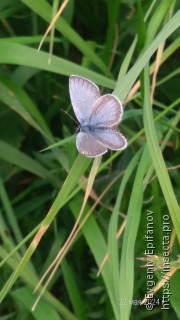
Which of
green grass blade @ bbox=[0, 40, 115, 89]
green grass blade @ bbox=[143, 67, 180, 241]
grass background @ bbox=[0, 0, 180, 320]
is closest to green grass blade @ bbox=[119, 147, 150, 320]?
grass background @ bbox=[0, 0, 180, 320]

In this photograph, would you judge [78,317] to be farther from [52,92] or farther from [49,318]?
[52,92]

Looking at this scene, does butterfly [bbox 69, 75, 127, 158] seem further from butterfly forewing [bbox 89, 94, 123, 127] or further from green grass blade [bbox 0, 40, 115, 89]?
green grass blade [bbox 0, 40, 115, 89]

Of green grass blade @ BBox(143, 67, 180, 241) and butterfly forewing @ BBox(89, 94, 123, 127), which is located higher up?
butterfly forewing @ BBox(89, 94, 123, 127)

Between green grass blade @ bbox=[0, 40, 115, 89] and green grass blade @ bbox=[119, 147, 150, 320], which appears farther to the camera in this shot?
green grass blade @ bbox=[0, 40, 115, 89]

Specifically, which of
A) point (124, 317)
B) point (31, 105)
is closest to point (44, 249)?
point (31, 105)

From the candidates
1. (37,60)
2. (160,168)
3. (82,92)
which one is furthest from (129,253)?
(37,60)

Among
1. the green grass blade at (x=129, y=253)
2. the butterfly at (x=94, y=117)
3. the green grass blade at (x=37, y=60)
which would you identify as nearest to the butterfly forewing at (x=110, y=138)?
the butterfly at (x=94, y=117)
